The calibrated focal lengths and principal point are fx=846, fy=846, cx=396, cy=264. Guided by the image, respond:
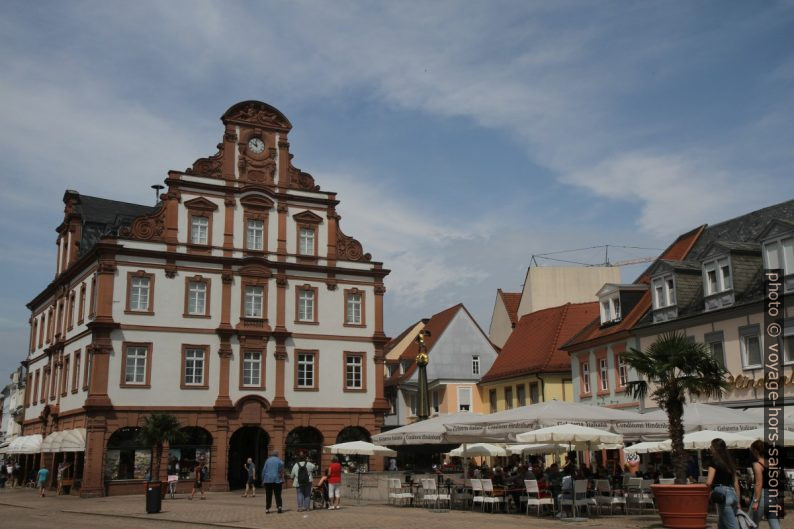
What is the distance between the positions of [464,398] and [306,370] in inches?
680

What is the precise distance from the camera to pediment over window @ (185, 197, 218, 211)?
42969mm

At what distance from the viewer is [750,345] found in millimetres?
30609

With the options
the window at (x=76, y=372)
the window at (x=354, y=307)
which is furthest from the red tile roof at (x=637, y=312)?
the window at (x=76, y=372)

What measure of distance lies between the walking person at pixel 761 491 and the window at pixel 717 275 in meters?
21.3

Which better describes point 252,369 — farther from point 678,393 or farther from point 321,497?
point 678,393

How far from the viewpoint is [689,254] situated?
126ft

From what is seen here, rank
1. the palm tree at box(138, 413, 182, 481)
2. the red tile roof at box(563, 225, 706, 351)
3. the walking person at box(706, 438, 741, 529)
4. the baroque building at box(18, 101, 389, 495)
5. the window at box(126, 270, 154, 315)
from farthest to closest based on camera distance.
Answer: the window at box(126, 270, 154, 315) → the baroque building at box(18, 101, 389, 495) → the red tile roof at box(563, 225, 706, 351) → the palm tree at box(138, 413, 182, 481) → the walking person at box(706, 438, 741, 529)

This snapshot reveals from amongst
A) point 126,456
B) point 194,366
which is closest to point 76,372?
point 126,456

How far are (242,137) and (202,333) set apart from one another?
35.3ft

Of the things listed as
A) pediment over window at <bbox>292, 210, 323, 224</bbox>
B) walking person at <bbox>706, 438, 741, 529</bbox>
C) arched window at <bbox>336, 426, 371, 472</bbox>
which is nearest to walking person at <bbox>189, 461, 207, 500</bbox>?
arched window at <bbox>336, 426, 371, 472</bbox>

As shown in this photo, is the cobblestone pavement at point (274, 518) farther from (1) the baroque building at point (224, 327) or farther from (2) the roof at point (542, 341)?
(2) the roof at point (542, 341)

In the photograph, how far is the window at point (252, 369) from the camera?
4284cm

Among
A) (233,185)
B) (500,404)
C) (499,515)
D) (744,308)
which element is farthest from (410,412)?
(499,515)

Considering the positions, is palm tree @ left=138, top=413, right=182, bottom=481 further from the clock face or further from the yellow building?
the yellow building
